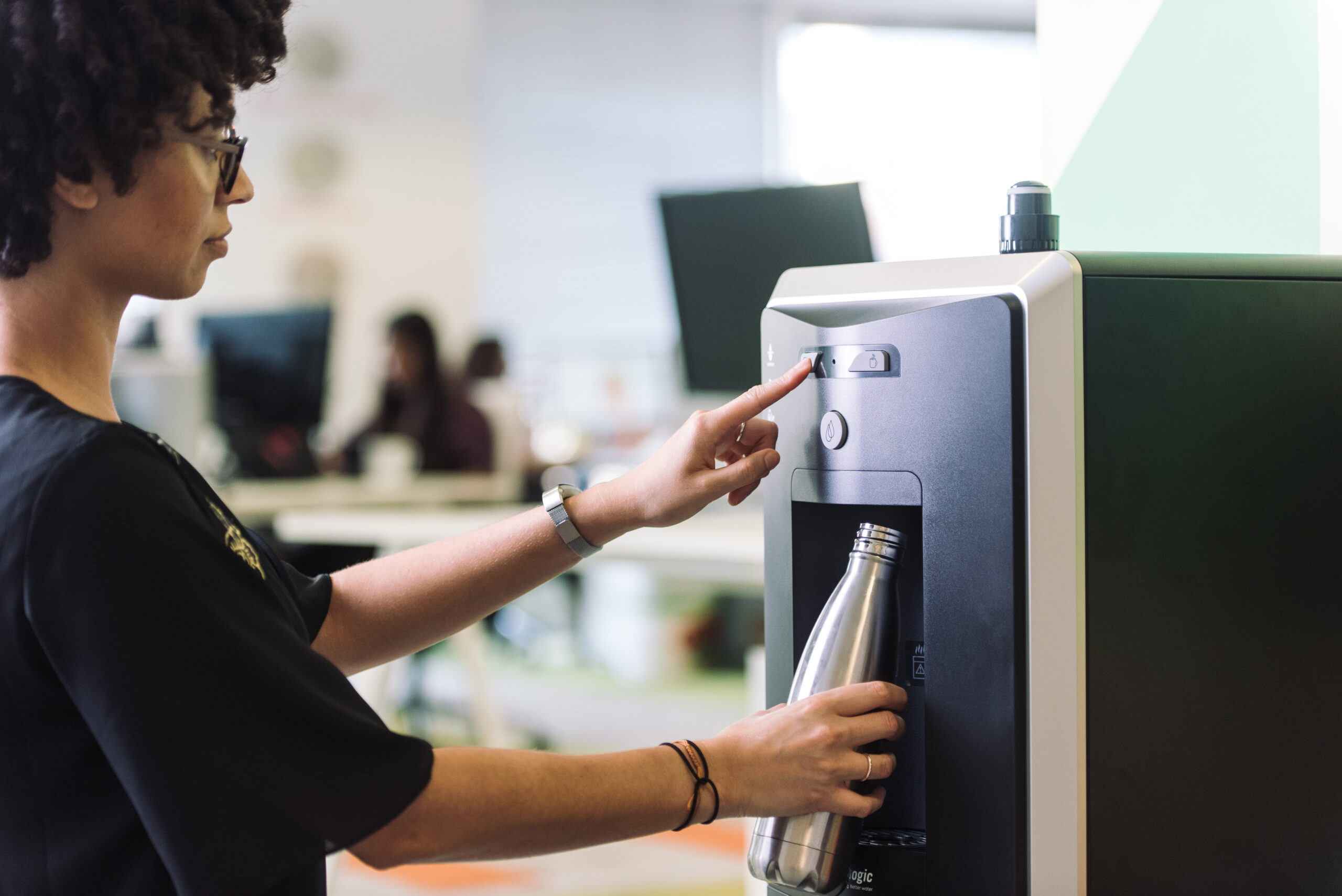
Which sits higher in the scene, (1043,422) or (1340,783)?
(1043,422)

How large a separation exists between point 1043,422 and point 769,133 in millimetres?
5289

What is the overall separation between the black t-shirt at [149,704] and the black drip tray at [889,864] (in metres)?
0.31

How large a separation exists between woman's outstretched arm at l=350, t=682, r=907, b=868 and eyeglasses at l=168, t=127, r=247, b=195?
15.7 inches

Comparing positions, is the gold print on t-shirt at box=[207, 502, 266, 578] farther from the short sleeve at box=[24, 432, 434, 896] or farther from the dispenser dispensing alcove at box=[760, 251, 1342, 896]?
the dispenser dispensing alcove at box=[760, 251, 1342, 896]

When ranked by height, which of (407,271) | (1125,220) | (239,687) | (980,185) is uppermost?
(980,185)

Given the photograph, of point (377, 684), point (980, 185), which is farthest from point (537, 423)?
point (377, 684)

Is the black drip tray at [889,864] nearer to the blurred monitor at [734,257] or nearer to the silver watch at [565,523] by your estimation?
the silver watch at [565,523]

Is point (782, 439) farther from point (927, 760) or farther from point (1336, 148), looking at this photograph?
point (1336, 148)

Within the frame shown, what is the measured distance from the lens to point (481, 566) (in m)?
0.98

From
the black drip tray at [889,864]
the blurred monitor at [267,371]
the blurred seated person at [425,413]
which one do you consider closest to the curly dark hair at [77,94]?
the black drip tray at [889,864]

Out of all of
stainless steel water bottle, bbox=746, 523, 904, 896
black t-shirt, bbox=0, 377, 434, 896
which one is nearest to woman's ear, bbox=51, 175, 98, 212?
black t-shirt, bbox=0, 377, 434, 896

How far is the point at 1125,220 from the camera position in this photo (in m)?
1.08

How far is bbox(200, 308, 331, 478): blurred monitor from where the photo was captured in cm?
365

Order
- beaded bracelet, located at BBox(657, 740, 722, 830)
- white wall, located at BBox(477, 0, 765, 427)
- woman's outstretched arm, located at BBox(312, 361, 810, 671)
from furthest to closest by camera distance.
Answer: white wall, located at BBox(477, 0, 765, 427) < woman's outstretched arm, located at BBox(312, 361, 810, 671) < beaded bracelet, located at BBox(657, 740, 722, 830)
